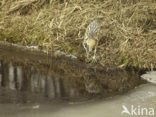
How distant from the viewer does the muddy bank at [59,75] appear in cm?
413

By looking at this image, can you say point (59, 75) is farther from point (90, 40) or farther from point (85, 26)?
point (85, 26)

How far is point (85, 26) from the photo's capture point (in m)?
5.78

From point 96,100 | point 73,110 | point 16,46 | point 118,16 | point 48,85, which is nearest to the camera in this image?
point 73,110

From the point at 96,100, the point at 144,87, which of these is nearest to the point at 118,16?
the point at 144,87

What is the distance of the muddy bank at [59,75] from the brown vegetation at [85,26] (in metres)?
0.27

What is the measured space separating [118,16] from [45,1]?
153cm

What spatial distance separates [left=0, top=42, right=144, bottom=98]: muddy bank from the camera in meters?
4.13

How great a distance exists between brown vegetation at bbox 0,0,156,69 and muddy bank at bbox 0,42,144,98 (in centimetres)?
27

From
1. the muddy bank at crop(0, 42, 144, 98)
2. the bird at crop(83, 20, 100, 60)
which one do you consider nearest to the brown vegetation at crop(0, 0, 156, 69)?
the bird at crop(83, 20, 100, 60)

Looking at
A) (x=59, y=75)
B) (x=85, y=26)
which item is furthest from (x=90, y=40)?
(x=59, y=75)

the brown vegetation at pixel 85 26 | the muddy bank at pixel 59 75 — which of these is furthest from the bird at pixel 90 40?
the muddy bank at pixel 59 75

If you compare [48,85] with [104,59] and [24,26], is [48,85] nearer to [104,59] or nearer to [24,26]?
[104,59]

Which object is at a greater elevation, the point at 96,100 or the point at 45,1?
the point at 45,1

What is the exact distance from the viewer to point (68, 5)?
644cm
